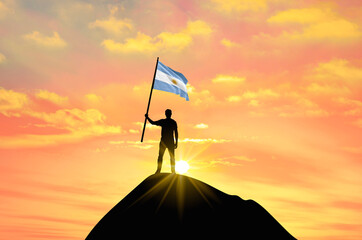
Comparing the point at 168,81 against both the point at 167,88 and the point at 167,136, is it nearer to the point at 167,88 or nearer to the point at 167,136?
the point at 167,88

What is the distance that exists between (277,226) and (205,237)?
5.83 m

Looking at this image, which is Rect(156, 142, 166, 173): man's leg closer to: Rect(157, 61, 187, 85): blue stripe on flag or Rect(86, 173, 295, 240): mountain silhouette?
Rect(86, 173, 295, 240): mountain silhouette

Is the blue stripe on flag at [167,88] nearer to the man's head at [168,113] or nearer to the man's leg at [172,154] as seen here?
the man's head at [168,113]

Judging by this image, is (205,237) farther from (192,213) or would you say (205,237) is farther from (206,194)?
(206,194)

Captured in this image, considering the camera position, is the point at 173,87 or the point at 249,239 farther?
the point at 173,87

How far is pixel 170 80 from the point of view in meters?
24.5

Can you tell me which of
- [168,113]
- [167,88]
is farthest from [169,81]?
[168,113]

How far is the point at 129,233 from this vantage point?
20453 millimetres

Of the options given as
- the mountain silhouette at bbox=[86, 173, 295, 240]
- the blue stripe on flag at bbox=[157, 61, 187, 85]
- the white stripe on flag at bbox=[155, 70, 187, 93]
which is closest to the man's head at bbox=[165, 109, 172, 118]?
the white stripe on flag at bbox=[155, 70, 187, 93]

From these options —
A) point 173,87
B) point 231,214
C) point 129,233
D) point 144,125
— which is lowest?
point 129,233

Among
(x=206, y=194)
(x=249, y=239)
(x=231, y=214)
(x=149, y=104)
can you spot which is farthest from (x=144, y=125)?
(x=249, y=239)

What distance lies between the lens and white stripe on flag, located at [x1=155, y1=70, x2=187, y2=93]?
2406 cm

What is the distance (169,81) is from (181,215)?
762 cm

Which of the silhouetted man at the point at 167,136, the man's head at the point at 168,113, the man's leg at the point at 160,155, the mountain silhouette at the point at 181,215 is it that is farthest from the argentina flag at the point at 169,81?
the mountain silhouette at the point at 181,215
